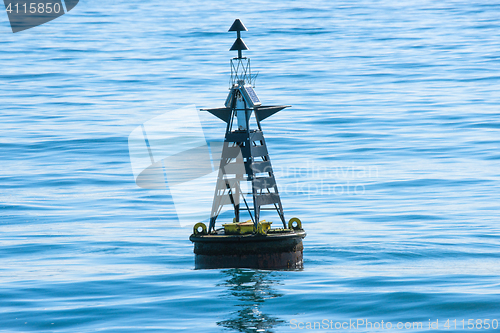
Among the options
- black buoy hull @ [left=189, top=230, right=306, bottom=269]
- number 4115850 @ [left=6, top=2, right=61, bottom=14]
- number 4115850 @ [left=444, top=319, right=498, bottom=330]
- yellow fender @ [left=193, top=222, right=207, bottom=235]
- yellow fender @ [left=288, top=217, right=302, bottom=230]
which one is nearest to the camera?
number 4115850 @ [left=444, top=319, right=498, bottom=330]

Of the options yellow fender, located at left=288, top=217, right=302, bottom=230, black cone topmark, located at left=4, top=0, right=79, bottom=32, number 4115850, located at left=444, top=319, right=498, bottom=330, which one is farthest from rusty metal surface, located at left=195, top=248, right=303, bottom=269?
black cone topmark, located at left=4, top=0, right=79, bottom=32

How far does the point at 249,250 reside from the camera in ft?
87.6

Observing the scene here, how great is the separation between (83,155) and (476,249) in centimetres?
3527

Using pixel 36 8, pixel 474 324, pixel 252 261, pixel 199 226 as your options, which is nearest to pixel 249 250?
pixel 252 261

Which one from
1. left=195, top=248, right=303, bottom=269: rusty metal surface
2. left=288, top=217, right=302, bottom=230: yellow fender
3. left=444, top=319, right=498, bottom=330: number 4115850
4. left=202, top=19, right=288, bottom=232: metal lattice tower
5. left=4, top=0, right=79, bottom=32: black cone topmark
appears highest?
left=4, top=0, right=79, bottom=32: black cone topmark

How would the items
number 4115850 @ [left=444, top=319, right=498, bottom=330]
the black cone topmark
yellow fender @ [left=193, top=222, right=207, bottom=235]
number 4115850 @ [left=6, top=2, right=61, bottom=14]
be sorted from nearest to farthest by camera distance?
number 4115850 @ [left=444, top=319, right=498, bottom=330] < yellow fender @ [left=193, top=222, right=207, bottom=235] < the black cone topmark < number 4115850 @ [left=6, top=2, right=61, bottom=14]

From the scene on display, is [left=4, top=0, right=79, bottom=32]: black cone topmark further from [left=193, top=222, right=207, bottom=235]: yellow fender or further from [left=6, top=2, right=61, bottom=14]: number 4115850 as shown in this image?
[left=193, top=222, right=207, bottom=235]: yellow fender

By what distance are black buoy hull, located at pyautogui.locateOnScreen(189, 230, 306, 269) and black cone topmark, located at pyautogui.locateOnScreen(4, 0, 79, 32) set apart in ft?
399

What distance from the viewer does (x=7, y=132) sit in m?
66.8

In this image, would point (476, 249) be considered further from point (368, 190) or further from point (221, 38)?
point (221, 38)

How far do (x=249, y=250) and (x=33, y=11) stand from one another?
150104 millimetres

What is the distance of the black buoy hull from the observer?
87.6 ft

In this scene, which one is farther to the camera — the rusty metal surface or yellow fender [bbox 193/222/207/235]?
yellow fender [bbox 193/222/207/235]

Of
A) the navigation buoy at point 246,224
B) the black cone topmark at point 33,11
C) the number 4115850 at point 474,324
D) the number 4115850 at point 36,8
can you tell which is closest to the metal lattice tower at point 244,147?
the navigation buoy at point 246,224
